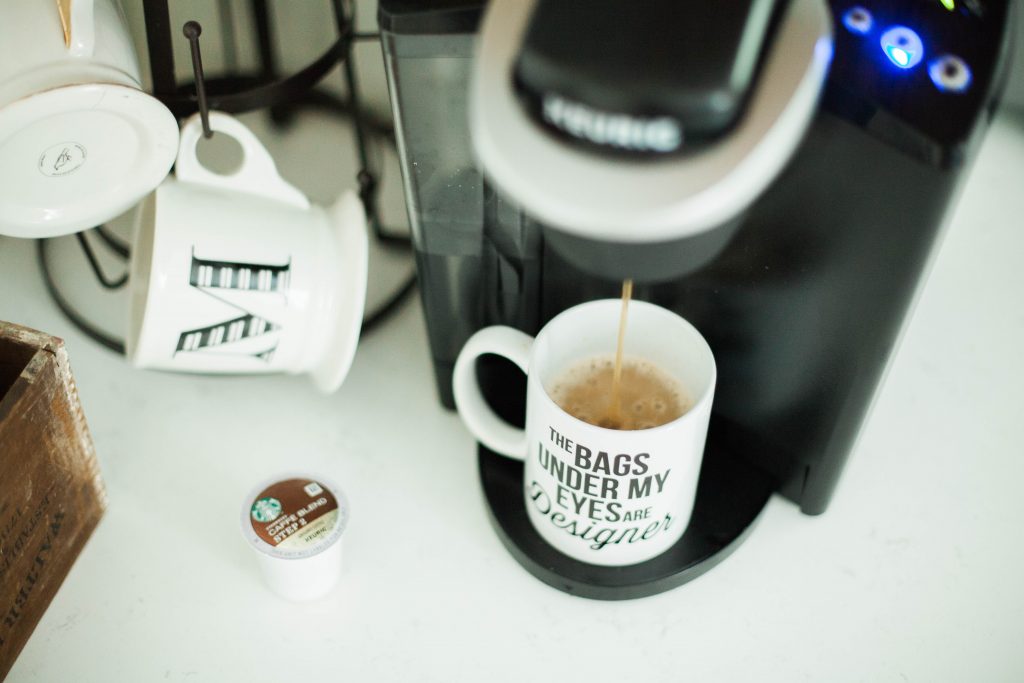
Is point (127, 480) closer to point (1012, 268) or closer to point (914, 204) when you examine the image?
point (914, 204)

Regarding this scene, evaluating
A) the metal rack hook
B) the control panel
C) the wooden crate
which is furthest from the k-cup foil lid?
the control panel

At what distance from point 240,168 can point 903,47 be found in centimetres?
36

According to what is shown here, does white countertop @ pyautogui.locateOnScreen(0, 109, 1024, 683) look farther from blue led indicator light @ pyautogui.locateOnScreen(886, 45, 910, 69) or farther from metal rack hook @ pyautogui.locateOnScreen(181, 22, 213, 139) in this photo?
blue led indicator light @ pyautogui.locateOnScreen(886, 45, 910, 69)

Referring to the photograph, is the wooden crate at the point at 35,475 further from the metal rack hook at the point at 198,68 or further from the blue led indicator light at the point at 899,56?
the blue led indicator light at the point at 899,56

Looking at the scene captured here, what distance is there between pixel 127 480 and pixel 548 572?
0.87 ft

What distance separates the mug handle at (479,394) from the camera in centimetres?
54

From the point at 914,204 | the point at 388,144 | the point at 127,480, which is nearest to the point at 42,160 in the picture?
the point at 127,480

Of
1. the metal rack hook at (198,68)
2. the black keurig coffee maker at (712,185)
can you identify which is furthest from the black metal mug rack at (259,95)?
the black keurig coffee maker at (712,185)

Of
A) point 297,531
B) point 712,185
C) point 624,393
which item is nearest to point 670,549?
point 624,393

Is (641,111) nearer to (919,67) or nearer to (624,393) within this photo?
(919,67)

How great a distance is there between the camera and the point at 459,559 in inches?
23.3

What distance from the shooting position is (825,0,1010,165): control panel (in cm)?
39

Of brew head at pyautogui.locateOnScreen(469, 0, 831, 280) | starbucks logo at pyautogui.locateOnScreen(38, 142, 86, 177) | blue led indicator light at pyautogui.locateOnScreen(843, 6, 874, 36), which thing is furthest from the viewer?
starbucks logo at pyautogui.locateOnScreen(38, 142, 86, 177)

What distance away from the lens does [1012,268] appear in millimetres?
728
